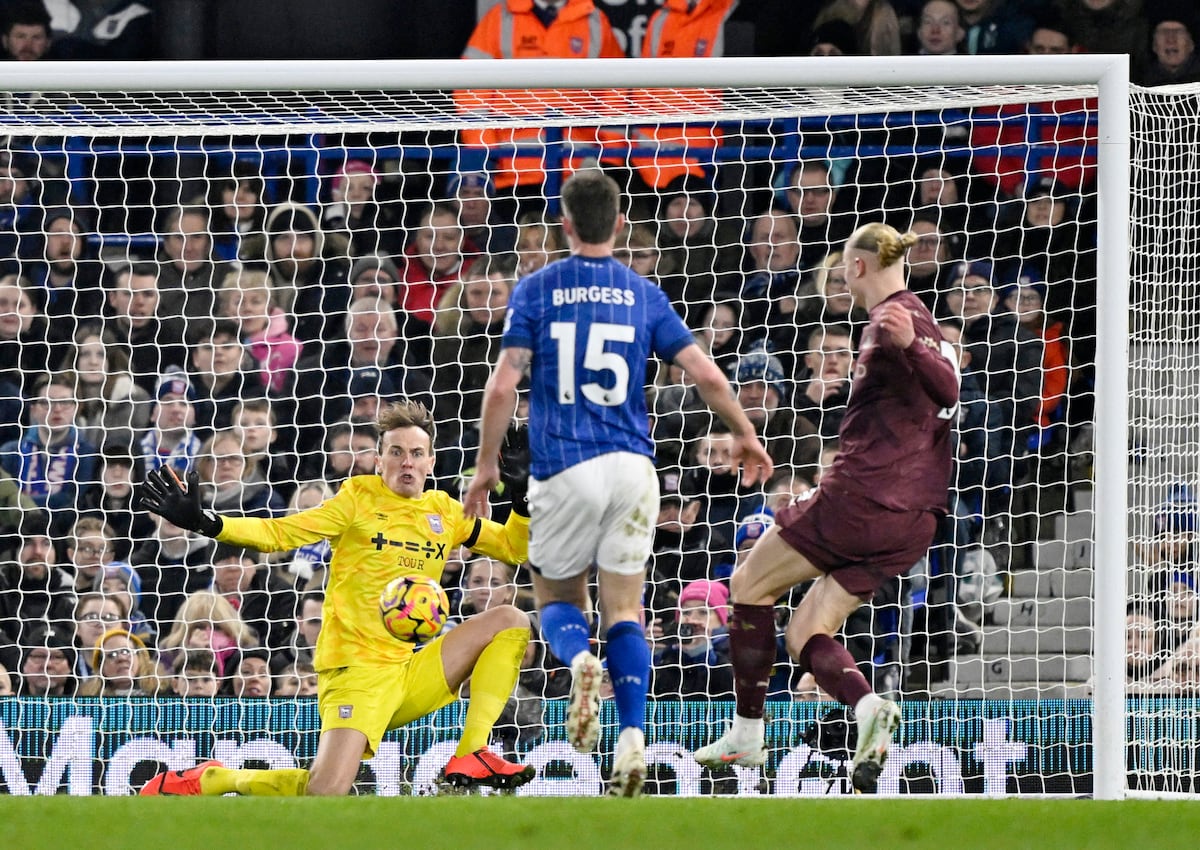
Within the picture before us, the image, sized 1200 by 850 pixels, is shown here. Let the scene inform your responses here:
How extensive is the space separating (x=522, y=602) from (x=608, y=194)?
12.7 ft

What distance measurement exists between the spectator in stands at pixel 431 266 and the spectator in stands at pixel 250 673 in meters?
1.80

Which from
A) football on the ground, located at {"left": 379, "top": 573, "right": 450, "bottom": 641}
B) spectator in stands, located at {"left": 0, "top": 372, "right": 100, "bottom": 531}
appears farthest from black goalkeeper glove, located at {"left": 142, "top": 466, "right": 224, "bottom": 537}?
spectator in stands, located at {"left": 0, "top": 372, "right": 100, "bottom": 531}

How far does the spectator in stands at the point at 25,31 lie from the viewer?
34.3ft

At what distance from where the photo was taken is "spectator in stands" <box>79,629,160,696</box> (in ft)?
26.3

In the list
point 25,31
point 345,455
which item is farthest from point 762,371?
point 25,31

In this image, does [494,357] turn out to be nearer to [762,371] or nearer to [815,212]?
[762,371]

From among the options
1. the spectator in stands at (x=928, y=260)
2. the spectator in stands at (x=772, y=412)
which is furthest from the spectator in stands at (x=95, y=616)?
the spectator in stands at (x=928, y=260)

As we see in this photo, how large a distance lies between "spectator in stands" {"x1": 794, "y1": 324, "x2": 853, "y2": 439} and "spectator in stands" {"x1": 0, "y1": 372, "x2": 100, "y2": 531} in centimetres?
354

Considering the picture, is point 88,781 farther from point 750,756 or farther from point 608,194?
point 608,194

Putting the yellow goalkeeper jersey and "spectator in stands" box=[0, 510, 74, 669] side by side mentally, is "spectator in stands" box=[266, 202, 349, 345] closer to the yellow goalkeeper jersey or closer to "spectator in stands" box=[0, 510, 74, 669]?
"spectator in stands" box=[0, 510, 74, 669]

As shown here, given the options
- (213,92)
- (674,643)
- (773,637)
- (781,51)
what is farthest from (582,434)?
(781,51)

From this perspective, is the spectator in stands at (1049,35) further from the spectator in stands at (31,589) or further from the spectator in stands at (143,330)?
the spectator in stands at (31,589)

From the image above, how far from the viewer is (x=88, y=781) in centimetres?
771

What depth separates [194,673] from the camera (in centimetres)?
810
